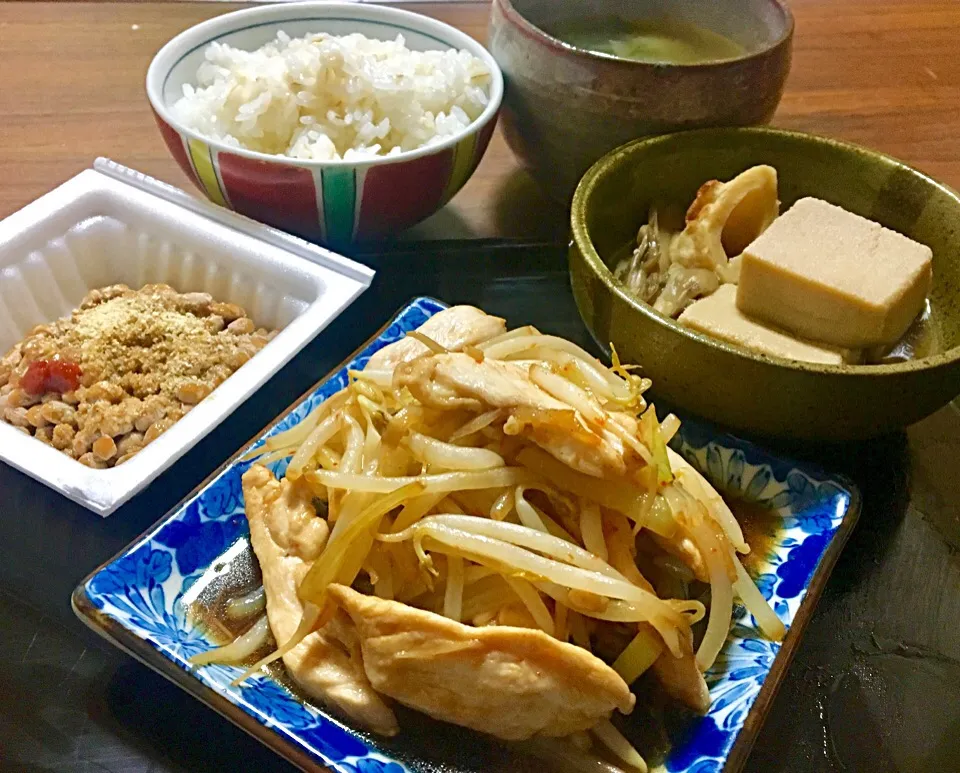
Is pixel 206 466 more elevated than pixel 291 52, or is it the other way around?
pixel 291 52

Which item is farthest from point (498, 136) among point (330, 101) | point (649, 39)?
point (330, 101)

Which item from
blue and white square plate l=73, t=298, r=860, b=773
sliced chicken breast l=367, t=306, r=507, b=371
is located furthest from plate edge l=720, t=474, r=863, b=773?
sliced chicken breast l=367, t=306, r=507, b=371

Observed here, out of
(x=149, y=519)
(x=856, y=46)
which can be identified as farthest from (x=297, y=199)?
(x=856, y=46)

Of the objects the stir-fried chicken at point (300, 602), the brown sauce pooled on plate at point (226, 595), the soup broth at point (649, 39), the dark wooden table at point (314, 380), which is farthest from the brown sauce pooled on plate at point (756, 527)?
the soup broth at point (649, 39)

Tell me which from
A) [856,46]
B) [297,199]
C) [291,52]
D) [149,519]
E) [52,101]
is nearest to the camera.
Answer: [149,519]

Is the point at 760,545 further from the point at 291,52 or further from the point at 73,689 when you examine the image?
the point at 291,52

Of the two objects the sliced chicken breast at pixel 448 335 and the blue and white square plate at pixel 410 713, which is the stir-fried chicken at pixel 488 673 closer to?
the blue and white square plate at pixel 410 713
